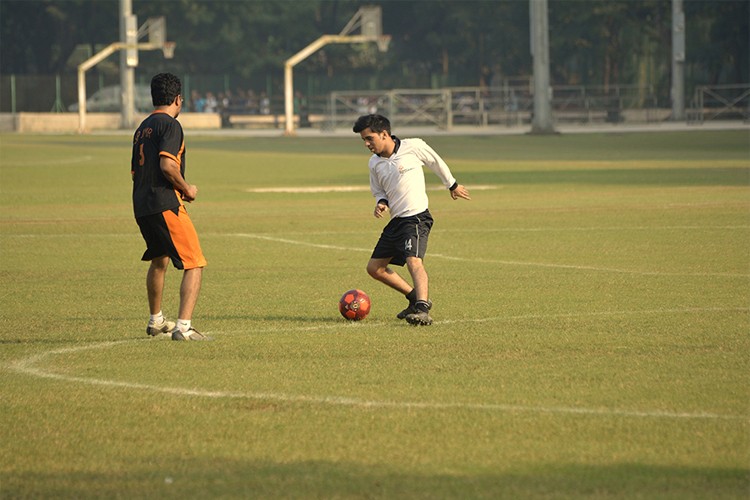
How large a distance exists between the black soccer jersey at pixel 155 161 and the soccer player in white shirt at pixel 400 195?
5.36ft

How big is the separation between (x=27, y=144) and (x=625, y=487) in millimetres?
49220

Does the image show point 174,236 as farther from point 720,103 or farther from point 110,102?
point 110,102

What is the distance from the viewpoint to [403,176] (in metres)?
11.2

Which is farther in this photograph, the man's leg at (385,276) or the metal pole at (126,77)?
the metal pole at (126,77)

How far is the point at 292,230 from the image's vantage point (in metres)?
19.9

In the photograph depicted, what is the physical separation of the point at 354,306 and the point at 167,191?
187cm

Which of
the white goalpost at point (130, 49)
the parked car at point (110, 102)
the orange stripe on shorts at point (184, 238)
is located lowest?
the orange stripe on shorts at point (184, 238)

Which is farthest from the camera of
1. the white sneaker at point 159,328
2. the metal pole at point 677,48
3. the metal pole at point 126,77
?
the metal pole at point 126,77

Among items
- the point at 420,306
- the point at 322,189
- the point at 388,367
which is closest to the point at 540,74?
the point at 322,189

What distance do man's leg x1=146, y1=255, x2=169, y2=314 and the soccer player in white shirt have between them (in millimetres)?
1741

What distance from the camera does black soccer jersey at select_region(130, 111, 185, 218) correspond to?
1000 cm

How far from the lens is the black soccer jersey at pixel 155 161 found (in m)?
10.0

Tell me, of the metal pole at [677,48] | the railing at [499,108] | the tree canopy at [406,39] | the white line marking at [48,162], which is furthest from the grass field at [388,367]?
the tree canopy at [406,39]

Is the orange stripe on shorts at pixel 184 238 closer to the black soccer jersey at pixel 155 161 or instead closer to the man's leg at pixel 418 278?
the black soccer jersey at pixel 155 161
